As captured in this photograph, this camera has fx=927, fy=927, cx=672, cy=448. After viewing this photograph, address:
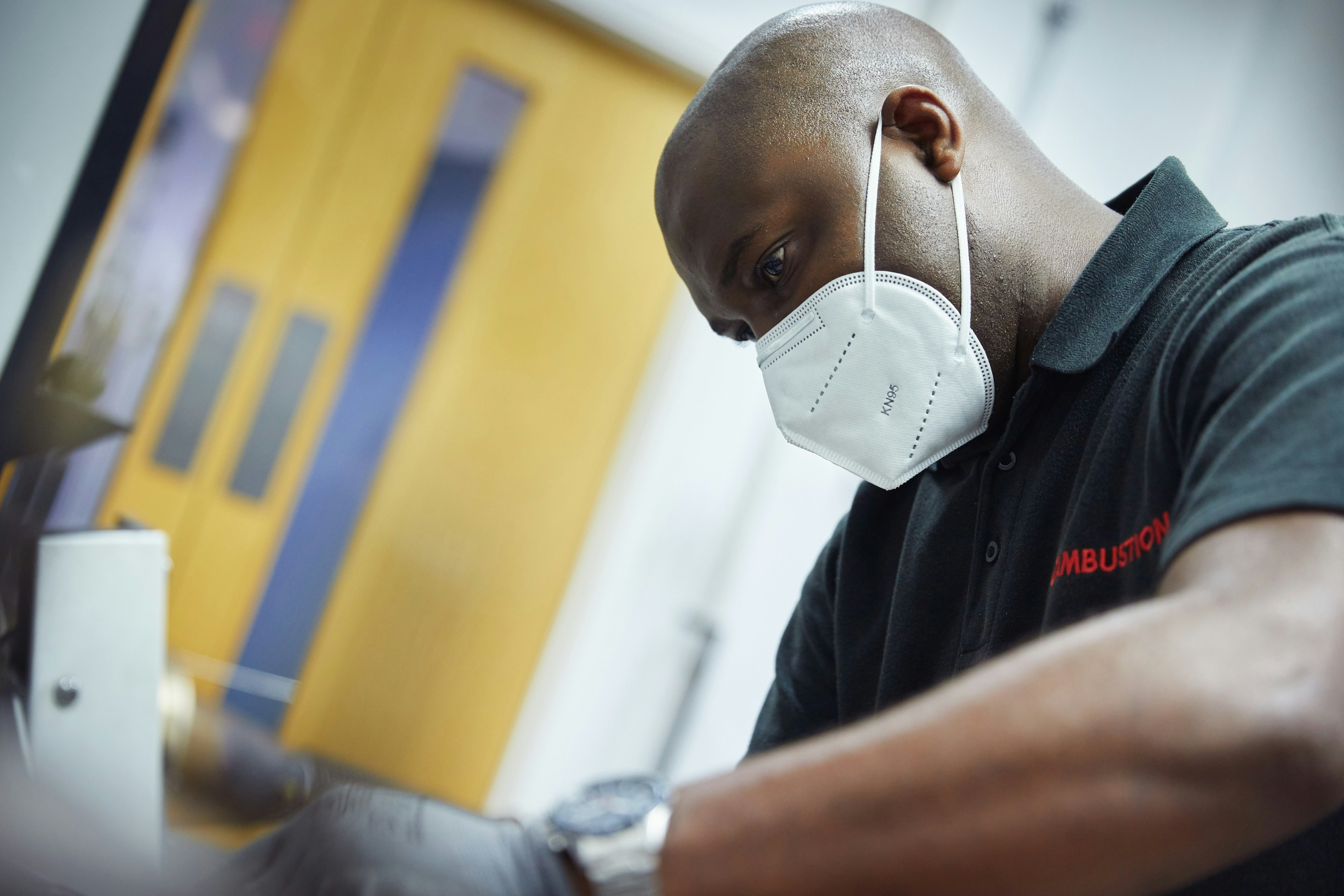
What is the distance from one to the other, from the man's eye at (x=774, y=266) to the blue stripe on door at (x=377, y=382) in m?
1.70

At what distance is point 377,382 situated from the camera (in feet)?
7.70

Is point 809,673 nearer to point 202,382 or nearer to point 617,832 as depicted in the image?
point 617,832

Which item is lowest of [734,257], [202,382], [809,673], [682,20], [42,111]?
[202,382]

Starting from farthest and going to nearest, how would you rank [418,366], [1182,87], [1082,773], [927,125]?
[418,366], [1182,87], [927,125], [1082,773]

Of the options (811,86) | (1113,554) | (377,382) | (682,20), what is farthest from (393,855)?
(682,20)

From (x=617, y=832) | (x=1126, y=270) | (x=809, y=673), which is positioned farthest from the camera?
(x=809, y=673)

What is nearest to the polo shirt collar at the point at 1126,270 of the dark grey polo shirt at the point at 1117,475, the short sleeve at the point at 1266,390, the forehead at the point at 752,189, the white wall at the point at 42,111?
the dark grey polo shirt at the point at 1117,475

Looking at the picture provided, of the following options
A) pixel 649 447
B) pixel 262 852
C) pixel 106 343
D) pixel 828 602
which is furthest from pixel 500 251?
pixel 262 852

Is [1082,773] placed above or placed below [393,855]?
above

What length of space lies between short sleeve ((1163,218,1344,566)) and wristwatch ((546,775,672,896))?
0.26 m

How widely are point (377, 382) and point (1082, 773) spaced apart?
87.7 inches

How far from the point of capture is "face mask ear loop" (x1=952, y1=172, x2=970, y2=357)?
31.8 inches

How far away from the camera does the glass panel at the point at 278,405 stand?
227 centimetres

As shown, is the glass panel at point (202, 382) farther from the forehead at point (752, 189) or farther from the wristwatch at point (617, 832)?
the wristwatch at point (617, 832)
